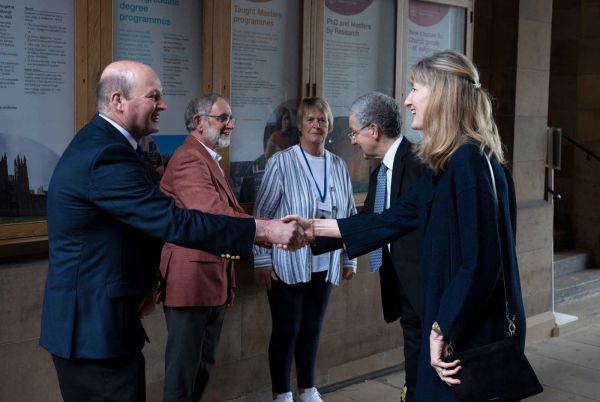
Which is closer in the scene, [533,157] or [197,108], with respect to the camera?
[197,108]

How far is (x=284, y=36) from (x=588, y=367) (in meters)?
3.68

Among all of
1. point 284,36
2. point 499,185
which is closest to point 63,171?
point 499,185

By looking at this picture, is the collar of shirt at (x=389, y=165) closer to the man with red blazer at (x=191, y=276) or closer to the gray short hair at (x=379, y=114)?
the gray short hair at (x=379, y=114)

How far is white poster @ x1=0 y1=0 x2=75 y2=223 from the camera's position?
4.20 m

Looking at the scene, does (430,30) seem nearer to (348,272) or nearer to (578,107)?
(348,272)

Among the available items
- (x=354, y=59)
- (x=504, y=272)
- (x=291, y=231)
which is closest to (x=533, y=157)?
(x=354, y=59)

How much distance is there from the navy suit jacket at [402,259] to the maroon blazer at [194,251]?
815 mm

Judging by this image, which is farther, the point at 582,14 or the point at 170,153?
the point at 582,14

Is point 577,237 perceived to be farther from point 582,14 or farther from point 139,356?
point 139,356

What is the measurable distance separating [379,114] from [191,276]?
1296 millimetres

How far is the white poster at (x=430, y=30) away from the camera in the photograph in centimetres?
668

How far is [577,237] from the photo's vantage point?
34.3ft

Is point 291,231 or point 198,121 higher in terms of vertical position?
point 198,121

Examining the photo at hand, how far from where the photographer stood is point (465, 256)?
2848 millimetres
